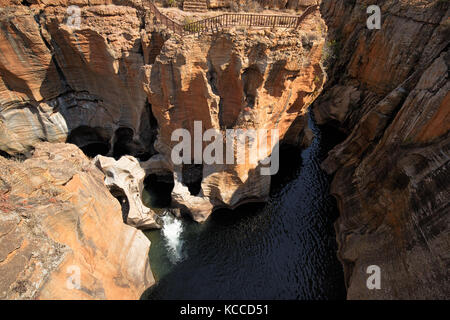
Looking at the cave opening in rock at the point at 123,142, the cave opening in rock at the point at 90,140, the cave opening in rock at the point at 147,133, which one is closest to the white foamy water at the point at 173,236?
the cave opening in rock at the point at 147,133

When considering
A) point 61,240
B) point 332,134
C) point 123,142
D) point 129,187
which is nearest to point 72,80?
point 123,142

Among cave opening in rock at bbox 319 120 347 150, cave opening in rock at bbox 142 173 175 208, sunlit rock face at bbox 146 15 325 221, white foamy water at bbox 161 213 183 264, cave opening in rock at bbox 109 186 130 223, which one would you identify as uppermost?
sunlit rock face at bbox 146 15 325 221

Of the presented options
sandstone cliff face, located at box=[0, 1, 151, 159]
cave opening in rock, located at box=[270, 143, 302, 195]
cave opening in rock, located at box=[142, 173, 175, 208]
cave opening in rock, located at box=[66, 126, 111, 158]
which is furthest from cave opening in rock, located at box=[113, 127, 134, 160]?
cave opening in rock, located at box=[270, 143, 302, 195]

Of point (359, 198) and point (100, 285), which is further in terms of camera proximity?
point (359, 198)

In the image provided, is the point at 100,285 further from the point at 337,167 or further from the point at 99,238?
the point at 337,167

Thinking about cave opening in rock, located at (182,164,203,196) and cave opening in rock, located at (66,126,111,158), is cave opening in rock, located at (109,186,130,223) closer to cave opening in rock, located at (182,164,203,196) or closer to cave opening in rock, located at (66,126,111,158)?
cave opening in rock, located at (182,164,203,196)

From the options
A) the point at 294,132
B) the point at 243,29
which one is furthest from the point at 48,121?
the point at 294,132

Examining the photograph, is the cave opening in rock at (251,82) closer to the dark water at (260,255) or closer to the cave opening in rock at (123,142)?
the dark water at (260,255)
